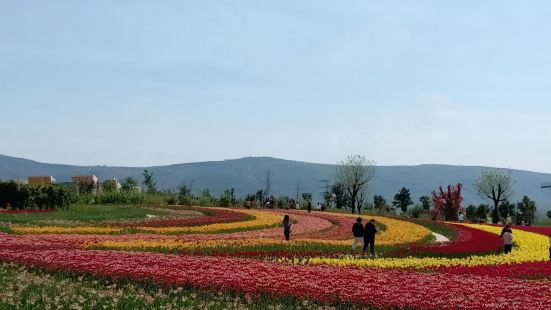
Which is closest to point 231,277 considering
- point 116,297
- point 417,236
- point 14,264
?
point 116,297

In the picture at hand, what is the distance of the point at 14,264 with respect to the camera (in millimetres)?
20516

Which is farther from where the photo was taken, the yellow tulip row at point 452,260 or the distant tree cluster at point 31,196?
the distant tree cluster at point 31,196

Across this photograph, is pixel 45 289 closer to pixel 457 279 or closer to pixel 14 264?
pixel 14 264

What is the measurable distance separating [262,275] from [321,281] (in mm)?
1550

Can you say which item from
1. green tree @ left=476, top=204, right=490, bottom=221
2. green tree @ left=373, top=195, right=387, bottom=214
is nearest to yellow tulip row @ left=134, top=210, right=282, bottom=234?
green tree @ left=373, top=195, right=387, bottom=214

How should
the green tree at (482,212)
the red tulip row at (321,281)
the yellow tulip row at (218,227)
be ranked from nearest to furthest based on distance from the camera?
the red tulip row at (321,281) → the yellow tulip row at (218,227) → the green tree at (482,212)

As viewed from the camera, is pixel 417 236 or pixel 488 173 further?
pixel 488 173

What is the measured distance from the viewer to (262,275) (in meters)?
17.4

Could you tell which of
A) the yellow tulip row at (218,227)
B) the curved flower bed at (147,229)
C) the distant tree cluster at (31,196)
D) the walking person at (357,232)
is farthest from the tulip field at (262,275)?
the distant tree cluster at (31,196)

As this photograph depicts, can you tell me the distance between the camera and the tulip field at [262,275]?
14.5 meters

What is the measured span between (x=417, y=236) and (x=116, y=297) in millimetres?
25630

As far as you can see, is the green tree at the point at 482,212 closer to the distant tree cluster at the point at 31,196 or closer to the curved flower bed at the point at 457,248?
the curved flower bed at the point at 457,248

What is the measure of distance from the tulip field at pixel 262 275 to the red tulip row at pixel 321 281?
1.0 inches

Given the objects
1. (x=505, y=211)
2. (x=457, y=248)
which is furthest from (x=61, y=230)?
(x=505, y=211)
